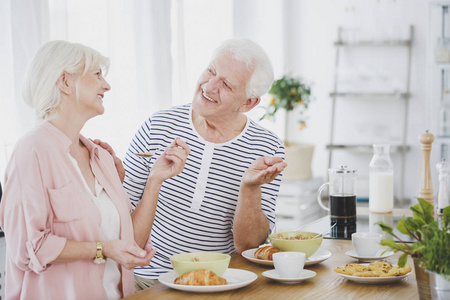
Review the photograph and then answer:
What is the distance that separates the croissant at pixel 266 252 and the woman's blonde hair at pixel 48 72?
0.70 m

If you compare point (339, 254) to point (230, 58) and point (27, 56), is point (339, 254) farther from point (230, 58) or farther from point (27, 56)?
point (27, 56)

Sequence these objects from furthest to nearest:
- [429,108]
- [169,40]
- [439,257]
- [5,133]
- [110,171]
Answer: [429,108] → [169,40] → [5,133] → [110,171] → [439,257]

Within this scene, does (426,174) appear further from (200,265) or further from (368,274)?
(200,265)

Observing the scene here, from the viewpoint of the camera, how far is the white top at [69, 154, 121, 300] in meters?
1.70

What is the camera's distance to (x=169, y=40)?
133 inches

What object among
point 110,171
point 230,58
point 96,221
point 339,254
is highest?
point 230,58

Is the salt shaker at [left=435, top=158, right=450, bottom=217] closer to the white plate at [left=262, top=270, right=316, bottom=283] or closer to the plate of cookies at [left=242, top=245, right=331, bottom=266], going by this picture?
the plate of cookies at [left=242, top=245, right=331, bottom=266]

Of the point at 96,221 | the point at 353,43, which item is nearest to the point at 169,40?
the point at 96,221

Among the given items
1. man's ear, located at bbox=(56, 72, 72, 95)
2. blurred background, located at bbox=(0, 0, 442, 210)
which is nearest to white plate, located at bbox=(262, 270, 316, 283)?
man's ear, located at bbox=(56, 72, 72, 95)

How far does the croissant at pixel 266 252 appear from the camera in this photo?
1707 mm

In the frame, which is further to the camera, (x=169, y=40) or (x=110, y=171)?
(x=169, y=40)

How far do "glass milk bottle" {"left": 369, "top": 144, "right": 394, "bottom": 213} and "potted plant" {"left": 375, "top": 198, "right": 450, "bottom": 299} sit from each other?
1221 millimetres

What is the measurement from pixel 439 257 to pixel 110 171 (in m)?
0.99

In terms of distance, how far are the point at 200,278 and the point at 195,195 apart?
0.69 metres
